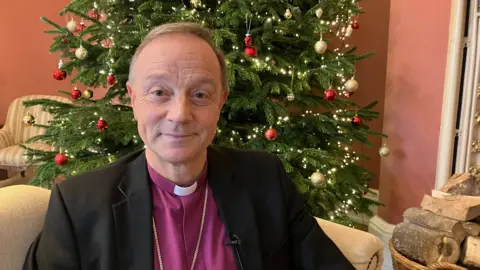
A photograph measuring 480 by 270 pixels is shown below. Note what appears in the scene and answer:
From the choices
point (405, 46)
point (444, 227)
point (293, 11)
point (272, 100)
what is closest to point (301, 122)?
point (272, 100)

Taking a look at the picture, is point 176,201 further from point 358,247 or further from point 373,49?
point 373,49

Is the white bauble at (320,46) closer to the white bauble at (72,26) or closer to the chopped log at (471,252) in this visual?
the chopped log at (471,252)

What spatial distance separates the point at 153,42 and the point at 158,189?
0.38m

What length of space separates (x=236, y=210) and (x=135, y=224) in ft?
0.90

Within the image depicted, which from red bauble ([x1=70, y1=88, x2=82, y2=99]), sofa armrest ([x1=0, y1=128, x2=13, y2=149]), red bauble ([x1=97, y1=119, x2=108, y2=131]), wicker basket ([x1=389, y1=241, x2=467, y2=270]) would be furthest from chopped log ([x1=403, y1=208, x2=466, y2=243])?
sofa armrest ([x1=0, y1=128, x2=13, y2=149])

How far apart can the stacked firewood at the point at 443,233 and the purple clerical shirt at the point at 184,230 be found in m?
0.96

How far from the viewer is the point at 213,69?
1093 mm

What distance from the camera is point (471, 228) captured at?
1.71 m

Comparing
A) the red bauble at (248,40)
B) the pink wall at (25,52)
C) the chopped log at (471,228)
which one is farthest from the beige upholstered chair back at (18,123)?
the chopped log at (471,228)

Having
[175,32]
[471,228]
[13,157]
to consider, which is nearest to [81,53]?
[175,32]

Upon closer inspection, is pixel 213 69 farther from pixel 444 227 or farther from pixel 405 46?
pixel 405 46

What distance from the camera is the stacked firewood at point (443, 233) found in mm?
1680

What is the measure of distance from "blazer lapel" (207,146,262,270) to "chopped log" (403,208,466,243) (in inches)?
37.6

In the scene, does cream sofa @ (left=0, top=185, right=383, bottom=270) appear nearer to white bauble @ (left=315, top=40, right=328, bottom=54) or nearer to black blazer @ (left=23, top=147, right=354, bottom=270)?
black blazer @ (left=23, top=147, right=354, bottom=270)
